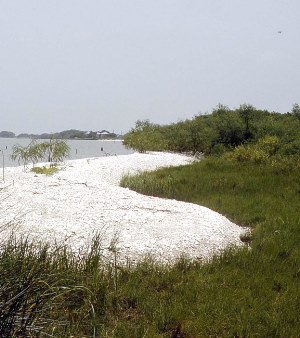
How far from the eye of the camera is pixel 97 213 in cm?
635

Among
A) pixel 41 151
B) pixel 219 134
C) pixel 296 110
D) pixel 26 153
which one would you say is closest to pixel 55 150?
pixel 41 151

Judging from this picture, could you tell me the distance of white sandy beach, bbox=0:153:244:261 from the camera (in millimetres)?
5027

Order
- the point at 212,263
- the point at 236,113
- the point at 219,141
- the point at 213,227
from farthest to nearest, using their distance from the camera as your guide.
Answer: the point at 236,113
the point at 219,141
the point at 213,227
the point at 212,263

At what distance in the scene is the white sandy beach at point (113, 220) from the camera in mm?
5027

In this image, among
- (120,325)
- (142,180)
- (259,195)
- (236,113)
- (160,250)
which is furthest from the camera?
(236,113)

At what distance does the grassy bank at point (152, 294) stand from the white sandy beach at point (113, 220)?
486 mm

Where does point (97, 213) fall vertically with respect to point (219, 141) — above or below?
below

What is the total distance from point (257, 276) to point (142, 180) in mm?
6543

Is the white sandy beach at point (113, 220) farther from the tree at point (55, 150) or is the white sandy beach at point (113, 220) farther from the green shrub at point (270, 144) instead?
the green shrub at point (270, 144)

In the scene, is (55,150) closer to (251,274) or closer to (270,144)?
(270,144)

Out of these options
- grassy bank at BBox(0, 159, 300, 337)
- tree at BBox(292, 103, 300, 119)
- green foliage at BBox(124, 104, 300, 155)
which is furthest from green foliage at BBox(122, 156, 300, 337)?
tree at BBox(292, 103, 300, 119)

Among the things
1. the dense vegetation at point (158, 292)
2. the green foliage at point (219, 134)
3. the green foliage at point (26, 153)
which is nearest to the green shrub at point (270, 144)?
the green foliage at point (219, 134)

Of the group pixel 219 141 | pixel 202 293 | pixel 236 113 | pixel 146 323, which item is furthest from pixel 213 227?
pixel 236 113

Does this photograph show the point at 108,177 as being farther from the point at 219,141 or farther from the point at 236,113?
the point at 236,113
